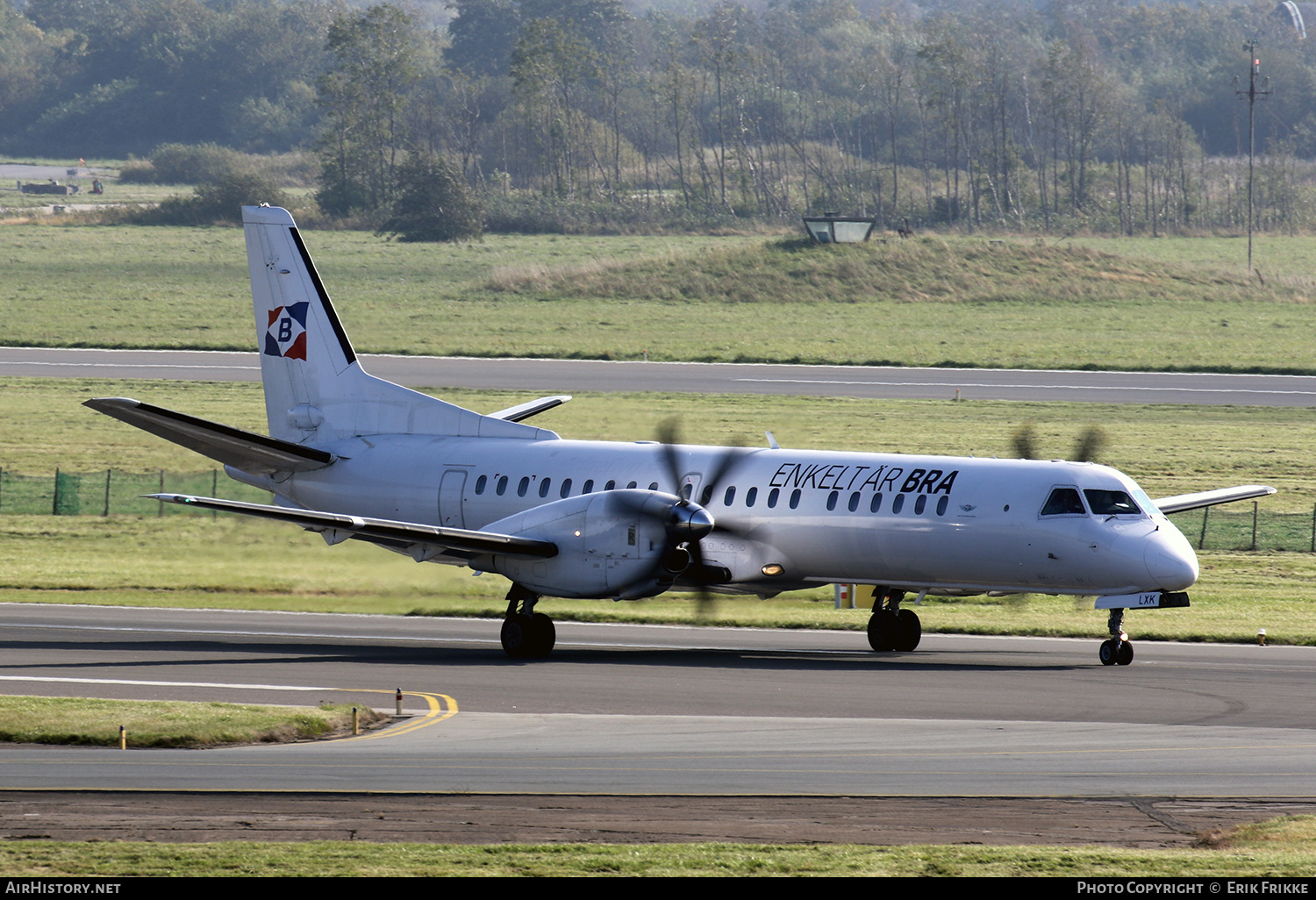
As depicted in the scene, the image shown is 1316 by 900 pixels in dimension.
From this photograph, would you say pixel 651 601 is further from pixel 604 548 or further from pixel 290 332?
pixel 604 548

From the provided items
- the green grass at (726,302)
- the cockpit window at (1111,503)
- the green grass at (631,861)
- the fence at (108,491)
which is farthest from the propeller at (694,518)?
the green grass at (726,302)

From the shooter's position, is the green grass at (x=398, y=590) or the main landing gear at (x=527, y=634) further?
the green grass at (x=398, y=590)

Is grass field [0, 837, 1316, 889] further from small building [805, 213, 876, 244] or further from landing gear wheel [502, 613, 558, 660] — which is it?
small building [805, 213, 876, 244]

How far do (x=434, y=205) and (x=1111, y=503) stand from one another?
98590 millimetres

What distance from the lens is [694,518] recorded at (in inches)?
1046

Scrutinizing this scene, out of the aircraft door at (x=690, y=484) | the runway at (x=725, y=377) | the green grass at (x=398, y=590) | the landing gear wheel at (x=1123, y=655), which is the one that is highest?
the aircraft door at (x=690, y=484)

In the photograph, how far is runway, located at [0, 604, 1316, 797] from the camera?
17.4 meters

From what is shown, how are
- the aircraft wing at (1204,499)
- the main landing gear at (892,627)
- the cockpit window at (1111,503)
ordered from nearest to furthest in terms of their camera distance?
the cockpit window at (1111,503), the main landing gear at (892,627), the aircraft wing at (1204,499)

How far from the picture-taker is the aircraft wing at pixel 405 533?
86.7ft

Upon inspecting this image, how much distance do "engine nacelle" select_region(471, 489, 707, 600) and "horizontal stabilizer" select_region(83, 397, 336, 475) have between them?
5.80 m

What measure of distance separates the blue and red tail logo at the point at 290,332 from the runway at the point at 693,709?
18.6 ft

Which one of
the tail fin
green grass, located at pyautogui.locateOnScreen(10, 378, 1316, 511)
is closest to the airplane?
the tail fin

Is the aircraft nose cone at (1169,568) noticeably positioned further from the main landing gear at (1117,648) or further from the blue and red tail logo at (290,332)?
the blue and red tail logo at (290,332)

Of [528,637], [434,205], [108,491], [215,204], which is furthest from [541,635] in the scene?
[215,204]
